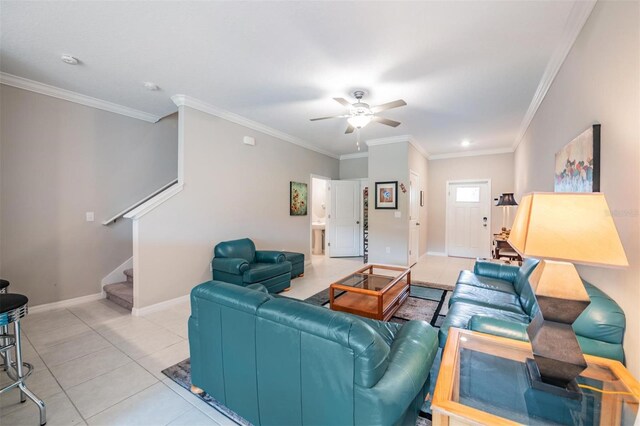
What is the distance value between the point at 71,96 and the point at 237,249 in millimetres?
2853

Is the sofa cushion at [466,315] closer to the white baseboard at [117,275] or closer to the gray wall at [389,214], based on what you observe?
the gray wall at [389,214]

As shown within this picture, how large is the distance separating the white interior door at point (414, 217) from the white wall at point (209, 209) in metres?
2.51

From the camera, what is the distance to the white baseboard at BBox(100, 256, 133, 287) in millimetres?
3736

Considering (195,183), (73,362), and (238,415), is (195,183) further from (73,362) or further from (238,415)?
(238,415)

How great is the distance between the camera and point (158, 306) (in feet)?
10.7

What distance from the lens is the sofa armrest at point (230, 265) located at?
11.3ft

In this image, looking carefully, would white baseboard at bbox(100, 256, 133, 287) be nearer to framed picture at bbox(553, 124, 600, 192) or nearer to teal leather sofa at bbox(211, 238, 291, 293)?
teal leather sofa at bbox(211, 238, 291, 293)

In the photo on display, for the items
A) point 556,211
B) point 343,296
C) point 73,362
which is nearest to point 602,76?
point 556,211

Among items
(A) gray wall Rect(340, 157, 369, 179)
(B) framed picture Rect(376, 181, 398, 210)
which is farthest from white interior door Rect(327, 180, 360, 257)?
(B) framed picture Rect(376, 181, 398, 210)

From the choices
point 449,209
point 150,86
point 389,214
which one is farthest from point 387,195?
point 150,86

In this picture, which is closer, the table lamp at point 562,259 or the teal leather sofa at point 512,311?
the table lamp at point 562,259

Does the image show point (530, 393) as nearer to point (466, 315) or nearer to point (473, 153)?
point (466, 315)

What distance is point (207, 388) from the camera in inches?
64.7

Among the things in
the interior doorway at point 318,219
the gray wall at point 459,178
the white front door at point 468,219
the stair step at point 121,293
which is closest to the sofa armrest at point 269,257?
the stair step at point 121,293
